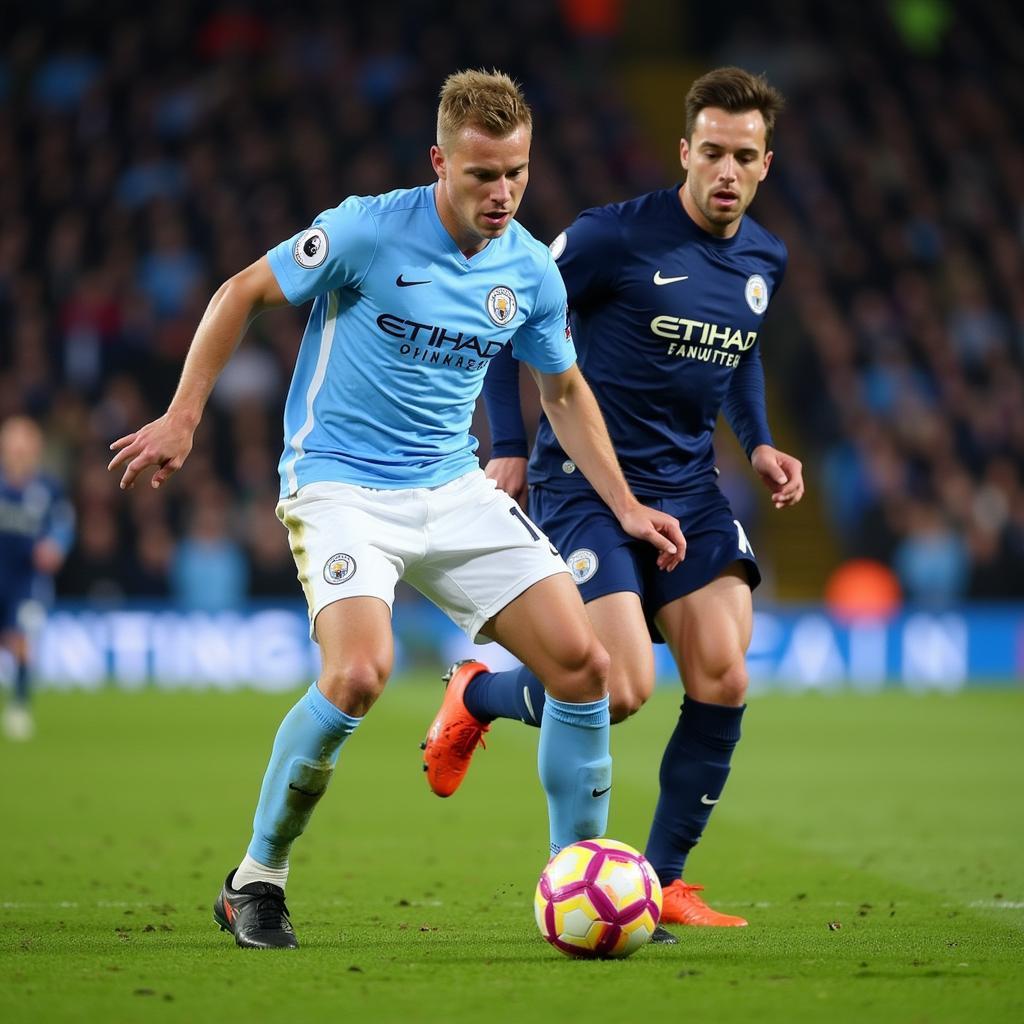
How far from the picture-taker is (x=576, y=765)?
4914 mm

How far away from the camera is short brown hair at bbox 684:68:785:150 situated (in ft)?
17.7

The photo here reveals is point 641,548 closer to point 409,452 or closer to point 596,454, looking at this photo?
point 596,454

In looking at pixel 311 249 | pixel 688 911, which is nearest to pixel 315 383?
pixel 311 249

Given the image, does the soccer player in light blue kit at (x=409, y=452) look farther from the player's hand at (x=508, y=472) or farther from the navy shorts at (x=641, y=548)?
the player's hand at (x=508, y=472)

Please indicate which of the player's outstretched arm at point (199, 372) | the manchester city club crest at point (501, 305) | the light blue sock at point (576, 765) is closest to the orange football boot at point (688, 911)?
the light blue sock at point (576, 765)

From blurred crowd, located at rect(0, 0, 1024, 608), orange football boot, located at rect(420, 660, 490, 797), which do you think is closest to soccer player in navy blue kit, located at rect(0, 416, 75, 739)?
blurred crowd, located at rect(0, 0, 1024, 608)

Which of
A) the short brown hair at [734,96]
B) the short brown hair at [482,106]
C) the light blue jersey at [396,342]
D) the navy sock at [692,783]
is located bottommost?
Answer: the navy sock at [692,783]

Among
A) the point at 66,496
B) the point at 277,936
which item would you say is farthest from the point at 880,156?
the point at 277,936

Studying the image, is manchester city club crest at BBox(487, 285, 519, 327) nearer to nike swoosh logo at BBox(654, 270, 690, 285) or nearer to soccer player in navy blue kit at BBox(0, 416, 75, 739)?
nike swoosh logo at BBox(654, 270, 690, 285)

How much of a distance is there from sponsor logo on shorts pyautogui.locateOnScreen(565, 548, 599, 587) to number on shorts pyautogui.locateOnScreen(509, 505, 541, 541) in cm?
45

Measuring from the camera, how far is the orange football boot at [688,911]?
5145mm

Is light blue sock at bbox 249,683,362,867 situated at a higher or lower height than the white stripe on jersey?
lower

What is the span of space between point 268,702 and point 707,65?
1487 cm

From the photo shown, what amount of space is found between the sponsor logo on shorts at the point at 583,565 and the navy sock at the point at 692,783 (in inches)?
19.7
